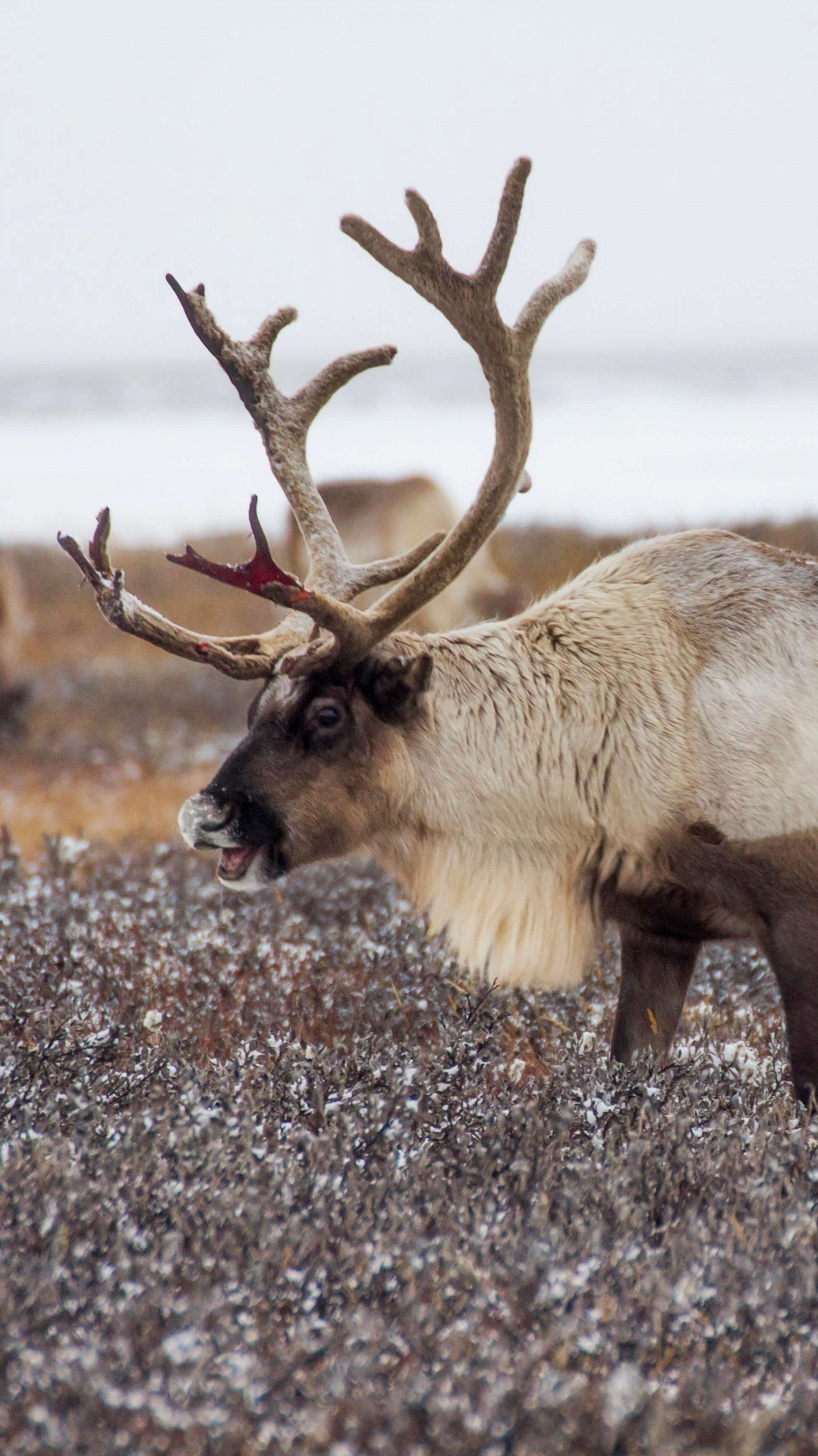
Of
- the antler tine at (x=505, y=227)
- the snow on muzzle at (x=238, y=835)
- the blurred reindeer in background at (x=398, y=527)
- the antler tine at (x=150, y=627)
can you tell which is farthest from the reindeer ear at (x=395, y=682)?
the blurred reindeer in background at (x=398, y=527)

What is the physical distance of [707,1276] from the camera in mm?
2160

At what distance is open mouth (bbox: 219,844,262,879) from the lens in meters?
3.40

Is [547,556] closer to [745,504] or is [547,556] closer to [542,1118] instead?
[745,504]

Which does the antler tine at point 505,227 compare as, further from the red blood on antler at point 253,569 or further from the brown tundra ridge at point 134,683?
the brown tundra ridge at point 134,683

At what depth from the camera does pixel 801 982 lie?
10.3 ft

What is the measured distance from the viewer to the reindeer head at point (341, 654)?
3.35 meters

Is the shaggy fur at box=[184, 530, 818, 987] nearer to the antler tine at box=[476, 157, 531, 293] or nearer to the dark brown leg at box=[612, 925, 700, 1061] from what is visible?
the dark brown leg at box=[612, 925, 700, 1061]

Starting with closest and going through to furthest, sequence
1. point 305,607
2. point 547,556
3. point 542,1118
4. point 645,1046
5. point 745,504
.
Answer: point 542,1118
point 305,607
point 645,1046
point 547,556
point 745,504

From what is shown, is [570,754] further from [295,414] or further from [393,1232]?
[393,1232]

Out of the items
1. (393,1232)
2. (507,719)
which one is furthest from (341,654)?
(393,1232)

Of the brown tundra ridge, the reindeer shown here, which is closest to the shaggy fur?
the reindeer

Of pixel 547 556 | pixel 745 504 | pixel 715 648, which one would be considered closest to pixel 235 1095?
pixel 715 648

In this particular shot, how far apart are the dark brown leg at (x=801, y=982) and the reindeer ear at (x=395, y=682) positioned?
0.95 meters

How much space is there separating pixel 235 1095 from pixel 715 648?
57.1 inches
